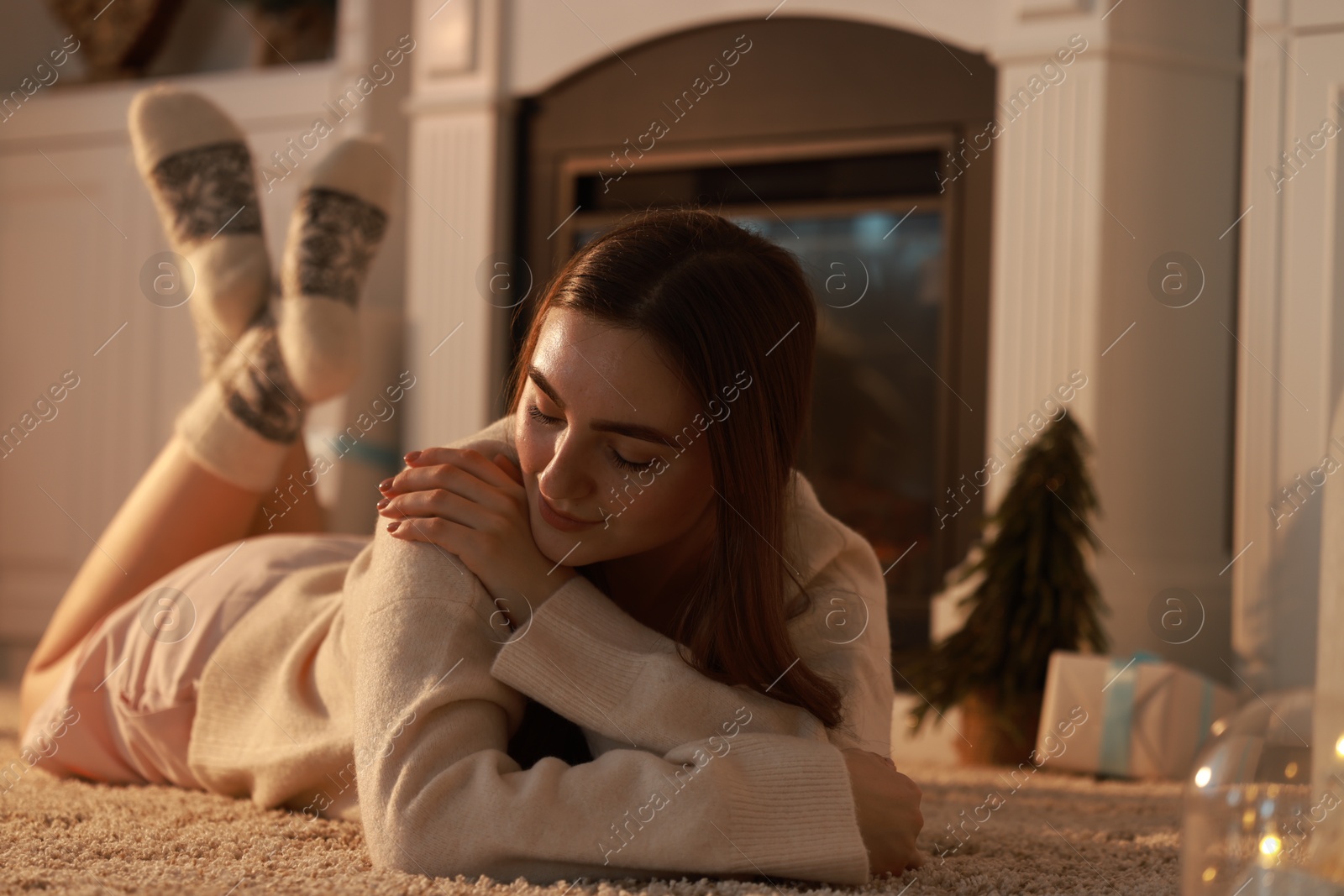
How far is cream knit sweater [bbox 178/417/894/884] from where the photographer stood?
791 mm

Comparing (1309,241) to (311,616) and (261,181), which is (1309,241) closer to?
(311,616)

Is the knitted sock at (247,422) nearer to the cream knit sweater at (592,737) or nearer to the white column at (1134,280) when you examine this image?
the cream knit sweater at (592,737)

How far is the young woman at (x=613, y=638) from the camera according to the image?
2.63ft

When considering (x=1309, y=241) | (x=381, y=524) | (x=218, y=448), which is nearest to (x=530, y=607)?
(x=381, y=524)

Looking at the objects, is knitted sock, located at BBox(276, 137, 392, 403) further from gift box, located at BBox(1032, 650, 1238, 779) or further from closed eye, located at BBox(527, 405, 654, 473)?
gift box, located at BBox(1032, 650, 1238, 779)

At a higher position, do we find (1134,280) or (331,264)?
(331,264)

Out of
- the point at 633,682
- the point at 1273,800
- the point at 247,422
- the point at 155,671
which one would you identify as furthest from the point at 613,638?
the point at 247,422

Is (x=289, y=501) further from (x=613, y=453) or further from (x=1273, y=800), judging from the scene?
(x=1273, y=800)

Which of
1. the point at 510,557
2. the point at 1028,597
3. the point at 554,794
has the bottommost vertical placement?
the point at 1028,597

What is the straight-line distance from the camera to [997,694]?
6.18 ft

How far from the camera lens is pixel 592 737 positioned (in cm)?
89

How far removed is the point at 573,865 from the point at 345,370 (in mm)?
994

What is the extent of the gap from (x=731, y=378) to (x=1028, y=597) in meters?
1.13

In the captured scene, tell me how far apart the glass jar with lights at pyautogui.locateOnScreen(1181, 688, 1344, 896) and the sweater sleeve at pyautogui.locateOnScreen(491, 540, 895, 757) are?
263 mm
